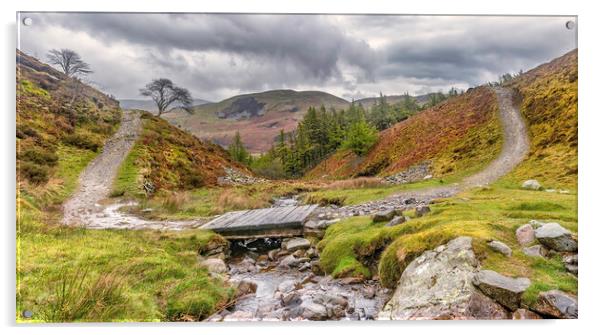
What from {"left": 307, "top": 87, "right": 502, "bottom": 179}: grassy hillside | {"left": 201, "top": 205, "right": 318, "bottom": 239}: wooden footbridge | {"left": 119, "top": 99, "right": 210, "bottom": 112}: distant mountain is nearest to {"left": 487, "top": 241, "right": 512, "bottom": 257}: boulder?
{"left": 307, "top": 87, "right": 502, "bottom": 179}: grassy hillside

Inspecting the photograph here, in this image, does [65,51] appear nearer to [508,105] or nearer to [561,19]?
[508,105]

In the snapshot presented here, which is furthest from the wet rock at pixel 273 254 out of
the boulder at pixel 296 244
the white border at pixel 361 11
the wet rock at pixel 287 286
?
the white border at pixel 361 11

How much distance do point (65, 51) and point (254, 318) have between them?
4.66 metres

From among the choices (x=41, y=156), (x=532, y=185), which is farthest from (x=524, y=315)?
(x=41, y=156)

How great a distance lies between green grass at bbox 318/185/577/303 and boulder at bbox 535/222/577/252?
18 cm

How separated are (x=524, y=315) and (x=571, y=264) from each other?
1.01 m

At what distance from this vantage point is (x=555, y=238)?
468 centimetres

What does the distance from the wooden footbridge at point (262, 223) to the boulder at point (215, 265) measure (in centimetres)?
75

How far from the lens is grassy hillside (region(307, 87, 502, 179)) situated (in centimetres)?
675

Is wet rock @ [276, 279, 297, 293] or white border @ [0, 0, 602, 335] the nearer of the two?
white border @ [0, 0, 602, 335]

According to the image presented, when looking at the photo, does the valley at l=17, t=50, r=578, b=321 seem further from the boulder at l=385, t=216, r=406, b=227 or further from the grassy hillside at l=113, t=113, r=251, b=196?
the boulder at l=385, t=216, r=406, b=227

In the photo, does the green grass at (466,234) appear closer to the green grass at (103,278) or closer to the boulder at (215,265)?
the boulder at (215,265)

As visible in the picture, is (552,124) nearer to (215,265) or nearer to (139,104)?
(215,265)

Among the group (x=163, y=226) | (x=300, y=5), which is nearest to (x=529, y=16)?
(x=300, y=5)
